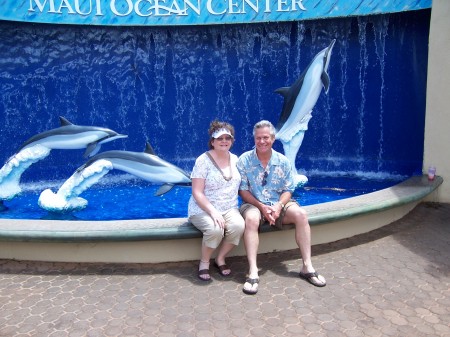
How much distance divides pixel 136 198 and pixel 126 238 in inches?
134

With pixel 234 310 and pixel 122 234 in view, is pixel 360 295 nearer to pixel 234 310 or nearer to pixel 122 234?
pixel 234 310

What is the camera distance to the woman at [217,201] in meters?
4.29

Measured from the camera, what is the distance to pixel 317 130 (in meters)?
9.12

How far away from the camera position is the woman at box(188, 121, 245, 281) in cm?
429

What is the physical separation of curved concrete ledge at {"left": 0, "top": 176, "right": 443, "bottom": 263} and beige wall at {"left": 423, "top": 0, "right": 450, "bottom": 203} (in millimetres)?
2191

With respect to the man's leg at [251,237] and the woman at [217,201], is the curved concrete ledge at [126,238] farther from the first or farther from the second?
the man's leg at [251,237]

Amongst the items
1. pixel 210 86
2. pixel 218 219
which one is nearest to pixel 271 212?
pixel 218 219

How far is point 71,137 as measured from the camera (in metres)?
7.60

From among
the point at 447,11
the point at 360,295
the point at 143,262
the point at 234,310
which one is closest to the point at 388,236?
the point at 360,295

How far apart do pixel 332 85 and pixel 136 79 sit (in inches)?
141

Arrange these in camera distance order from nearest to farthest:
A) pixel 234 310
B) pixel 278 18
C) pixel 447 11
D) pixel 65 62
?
pixel 234 310
pixel 447 11
pixel 278 18
pixel 65 62

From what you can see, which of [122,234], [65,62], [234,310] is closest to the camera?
[234,310]

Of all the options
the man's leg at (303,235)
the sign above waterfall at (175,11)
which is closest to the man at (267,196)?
the man's leg at (303,235)

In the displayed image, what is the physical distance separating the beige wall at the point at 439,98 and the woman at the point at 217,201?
3.58 meters
